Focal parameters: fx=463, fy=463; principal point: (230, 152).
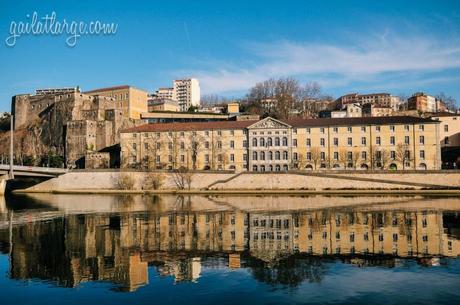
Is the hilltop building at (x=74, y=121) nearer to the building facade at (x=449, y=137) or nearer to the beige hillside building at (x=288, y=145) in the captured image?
the beige hillside building at (x=288, y=145)

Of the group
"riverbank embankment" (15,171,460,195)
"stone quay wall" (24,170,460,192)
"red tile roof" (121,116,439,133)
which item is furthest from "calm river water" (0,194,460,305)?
"red tile roof" (121,116,439,133)

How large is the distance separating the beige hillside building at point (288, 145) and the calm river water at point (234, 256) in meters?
25.4

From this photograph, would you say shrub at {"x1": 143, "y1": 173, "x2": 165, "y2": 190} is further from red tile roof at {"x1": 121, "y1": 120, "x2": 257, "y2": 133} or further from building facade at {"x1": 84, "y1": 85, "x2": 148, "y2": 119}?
building facade at {"x1": 84, "y1": 85, "x2": 148, "y2": 119}

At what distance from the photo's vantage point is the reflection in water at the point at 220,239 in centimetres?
2273

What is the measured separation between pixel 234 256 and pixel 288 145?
48733 millimetres

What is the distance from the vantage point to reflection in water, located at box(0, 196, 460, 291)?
22734mm

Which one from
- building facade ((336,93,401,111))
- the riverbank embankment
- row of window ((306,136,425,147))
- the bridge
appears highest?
building facade ((336,93,401,111))

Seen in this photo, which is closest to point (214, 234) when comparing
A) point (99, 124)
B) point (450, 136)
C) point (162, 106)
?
point (99, 124)

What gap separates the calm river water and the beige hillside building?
1000 inches

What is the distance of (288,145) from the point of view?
72.8m

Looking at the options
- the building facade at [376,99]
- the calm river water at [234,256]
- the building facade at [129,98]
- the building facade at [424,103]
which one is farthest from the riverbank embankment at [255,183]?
the building facade at [376,99]

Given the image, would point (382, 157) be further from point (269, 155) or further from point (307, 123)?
point (269, 155)

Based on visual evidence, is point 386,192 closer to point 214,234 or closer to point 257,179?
point 257,179

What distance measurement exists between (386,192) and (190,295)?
1811 inches
